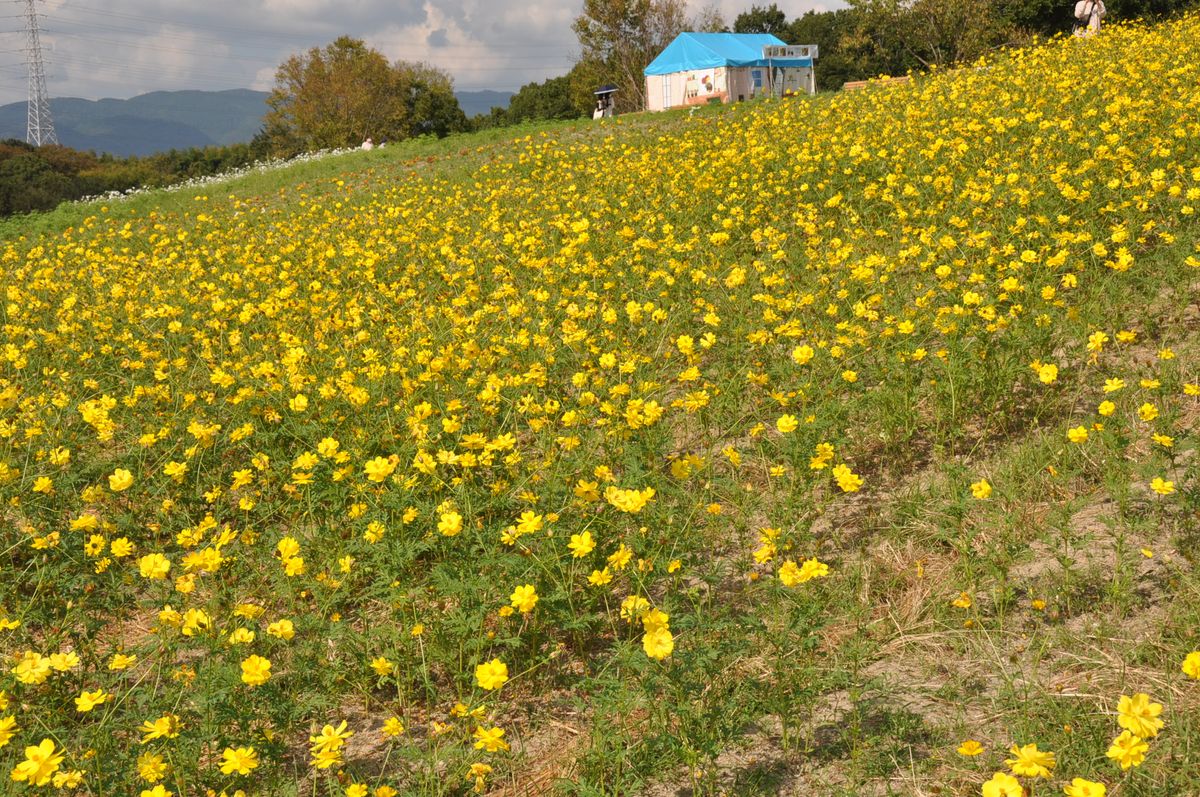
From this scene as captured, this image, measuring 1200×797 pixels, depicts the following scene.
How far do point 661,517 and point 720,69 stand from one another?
126 feet

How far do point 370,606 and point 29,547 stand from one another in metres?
1.91

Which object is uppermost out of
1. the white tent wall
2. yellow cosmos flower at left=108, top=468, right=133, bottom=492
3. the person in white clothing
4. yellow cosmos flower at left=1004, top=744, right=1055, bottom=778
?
the white tent wall

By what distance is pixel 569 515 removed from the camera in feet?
10.8

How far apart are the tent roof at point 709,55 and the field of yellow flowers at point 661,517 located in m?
34.1

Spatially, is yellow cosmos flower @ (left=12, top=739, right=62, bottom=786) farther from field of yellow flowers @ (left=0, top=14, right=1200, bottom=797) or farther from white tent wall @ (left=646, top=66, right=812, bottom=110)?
white tent wall @ (left=646, top=66, right=812, bottom=110)

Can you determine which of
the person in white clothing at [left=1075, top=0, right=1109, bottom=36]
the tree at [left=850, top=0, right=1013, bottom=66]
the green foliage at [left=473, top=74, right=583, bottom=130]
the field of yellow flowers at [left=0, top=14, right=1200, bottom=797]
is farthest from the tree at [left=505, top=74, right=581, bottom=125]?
the field of yellow flowers at [left=0, top=14, right=1200, bottom=797]

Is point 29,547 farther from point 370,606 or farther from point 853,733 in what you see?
point 853,733

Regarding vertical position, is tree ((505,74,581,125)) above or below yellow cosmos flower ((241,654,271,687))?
above

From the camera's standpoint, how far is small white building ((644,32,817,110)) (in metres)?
37.8

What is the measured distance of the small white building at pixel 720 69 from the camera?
3781 cm

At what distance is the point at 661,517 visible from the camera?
119 inches

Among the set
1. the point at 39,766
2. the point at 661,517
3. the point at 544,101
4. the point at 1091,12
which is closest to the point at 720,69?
the point at 1091,12

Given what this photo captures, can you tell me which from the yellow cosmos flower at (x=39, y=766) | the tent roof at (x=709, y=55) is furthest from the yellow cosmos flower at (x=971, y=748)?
the tent roof at (x=709, y=55)

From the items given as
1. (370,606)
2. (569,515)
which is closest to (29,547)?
(370,606)
